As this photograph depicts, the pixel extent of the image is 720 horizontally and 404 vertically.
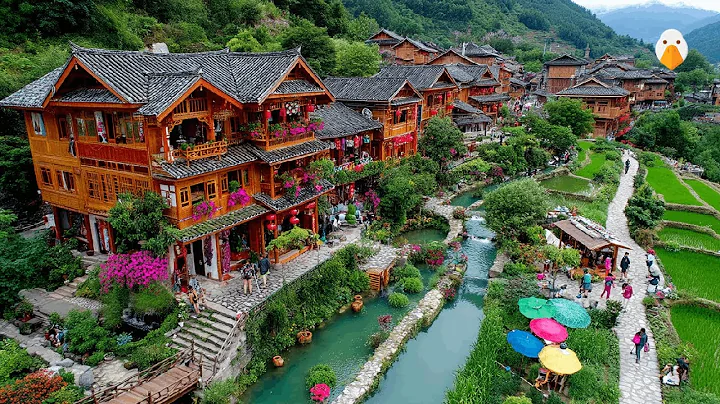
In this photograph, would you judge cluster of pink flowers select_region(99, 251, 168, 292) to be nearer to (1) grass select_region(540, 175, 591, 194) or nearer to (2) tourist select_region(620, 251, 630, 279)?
(2) tourist select_region(620, 251, 630, 279)

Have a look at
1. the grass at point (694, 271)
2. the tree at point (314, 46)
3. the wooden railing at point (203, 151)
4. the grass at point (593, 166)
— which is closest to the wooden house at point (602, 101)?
the grass at point (593, 166)

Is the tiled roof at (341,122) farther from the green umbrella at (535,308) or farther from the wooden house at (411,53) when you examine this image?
the wooden house at (411,53)

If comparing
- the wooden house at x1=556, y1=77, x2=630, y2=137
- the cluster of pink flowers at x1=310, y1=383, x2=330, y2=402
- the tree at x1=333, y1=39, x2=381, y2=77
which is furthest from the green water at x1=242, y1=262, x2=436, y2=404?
the wooden house at x1=556, y1=77, x2=630, y2=137

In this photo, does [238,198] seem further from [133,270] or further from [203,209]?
[133,270]

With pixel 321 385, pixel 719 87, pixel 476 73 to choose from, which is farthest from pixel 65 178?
pixel 719 87

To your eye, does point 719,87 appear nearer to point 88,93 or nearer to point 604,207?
point 604,207
